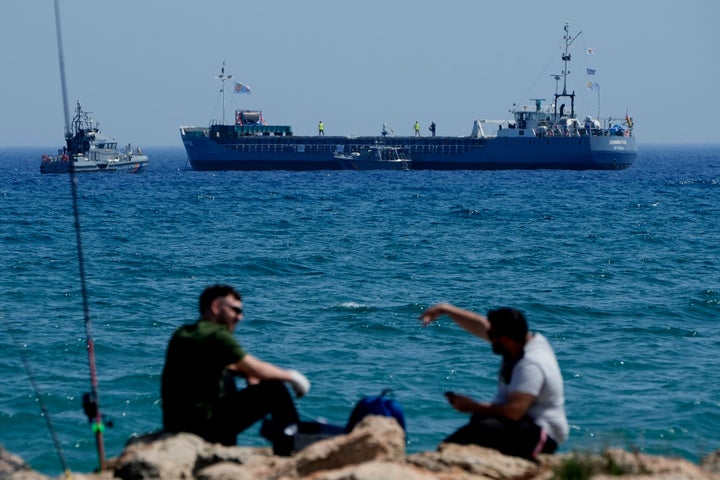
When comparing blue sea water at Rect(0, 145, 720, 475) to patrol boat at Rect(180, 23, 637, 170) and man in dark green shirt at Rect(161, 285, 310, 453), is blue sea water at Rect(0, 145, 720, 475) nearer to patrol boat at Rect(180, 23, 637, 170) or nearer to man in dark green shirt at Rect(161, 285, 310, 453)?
man in dark green shirt at Rect(161, 285, 310, 453)

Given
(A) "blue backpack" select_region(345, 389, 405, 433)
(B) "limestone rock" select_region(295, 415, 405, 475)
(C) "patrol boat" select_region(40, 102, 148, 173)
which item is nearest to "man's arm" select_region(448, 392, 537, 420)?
(A) "blue backpack" select_region(345, 389, 405, 433)

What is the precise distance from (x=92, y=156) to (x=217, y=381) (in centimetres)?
8829

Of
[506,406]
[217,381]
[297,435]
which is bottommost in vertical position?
[297,435]

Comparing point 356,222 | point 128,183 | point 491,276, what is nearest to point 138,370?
point 491,276

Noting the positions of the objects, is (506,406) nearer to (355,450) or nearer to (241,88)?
(355,450)

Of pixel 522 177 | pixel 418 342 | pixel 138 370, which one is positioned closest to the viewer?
pixel 138 370

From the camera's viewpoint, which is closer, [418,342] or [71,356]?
[71,356]

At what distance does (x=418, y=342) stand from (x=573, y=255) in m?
15.8

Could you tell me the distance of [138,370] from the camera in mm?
15070

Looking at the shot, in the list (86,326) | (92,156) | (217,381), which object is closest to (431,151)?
(92,156)

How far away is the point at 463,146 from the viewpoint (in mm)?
99750

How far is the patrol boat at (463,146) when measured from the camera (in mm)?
96000

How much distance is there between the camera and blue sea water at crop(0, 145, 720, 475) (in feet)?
41.9

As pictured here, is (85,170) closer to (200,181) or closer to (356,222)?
(200,181)
